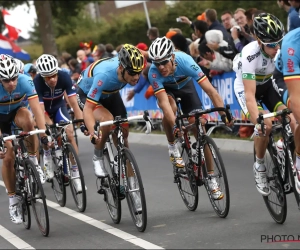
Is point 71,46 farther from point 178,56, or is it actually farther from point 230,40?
point 178,56

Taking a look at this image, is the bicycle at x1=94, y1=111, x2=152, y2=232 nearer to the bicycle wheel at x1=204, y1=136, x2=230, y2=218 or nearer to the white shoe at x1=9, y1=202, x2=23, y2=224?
the bicycle wheel at x1=204, y1=136, x2=230, y2=218

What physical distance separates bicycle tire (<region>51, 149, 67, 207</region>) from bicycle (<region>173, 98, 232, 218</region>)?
1.85 meters

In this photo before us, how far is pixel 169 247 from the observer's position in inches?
306

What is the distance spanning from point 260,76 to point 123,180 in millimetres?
1871

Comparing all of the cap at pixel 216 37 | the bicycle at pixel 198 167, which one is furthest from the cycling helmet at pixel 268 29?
the cap at pixel 216 37

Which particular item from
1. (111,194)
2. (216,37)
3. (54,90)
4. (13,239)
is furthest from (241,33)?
(13,239)

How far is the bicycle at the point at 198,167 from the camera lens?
29.2 feet

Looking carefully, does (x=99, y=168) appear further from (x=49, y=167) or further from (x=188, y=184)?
(x=49, y=167)

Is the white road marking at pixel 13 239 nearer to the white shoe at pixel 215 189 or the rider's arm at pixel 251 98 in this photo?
the white shoe at pixel 215 189

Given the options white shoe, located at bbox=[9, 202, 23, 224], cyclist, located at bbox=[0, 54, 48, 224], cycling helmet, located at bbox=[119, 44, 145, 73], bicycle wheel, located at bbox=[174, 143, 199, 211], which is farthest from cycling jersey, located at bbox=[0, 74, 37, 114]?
bicycle wheel, located at bbox=[174, 143, 199, 211]

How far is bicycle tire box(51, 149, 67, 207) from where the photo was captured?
36.7 feet

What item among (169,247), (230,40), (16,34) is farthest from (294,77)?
(16,34)

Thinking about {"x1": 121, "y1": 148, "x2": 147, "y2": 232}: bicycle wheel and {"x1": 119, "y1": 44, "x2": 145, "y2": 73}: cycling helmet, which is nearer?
{"x1": 121, "y1": 148, "x2": 147, "y2": 232}: bicycle wheel

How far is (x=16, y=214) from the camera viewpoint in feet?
32.0
